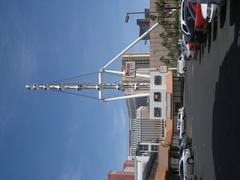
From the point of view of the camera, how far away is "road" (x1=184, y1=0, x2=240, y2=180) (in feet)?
49.6

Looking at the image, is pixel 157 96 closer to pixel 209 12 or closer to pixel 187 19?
pixel 187 19

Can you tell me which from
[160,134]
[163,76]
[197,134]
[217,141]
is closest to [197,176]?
[197,134]

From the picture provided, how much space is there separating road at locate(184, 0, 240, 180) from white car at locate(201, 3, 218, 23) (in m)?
0.34

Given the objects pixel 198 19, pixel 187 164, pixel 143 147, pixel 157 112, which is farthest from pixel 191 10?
pixel 143 147

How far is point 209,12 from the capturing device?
21.0m

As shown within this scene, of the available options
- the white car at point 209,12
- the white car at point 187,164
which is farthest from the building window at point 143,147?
the white car at point 209,12

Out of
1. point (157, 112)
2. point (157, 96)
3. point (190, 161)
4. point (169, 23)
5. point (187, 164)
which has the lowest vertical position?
point (187, 164)

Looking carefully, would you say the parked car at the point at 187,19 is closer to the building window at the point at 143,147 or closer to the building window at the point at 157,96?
the building window at the point at 157,96

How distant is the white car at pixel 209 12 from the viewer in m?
20.3

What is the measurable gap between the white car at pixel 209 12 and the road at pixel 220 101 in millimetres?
343

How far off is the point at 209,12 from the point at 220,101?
495 centimetres

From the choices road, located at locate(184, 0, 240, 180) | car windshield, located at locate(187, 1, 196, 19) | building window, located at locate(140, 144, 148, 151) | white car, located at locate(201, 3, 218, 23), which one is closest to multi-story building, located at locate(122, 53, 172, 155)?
building window, located at locate(140, 144, 148, 151)

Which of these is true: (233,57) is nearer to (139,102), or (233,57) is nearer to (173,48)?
(173,48)

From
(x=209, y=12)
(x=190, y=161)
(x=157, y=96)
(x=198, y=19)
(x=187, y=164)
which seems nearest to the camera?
(x=209, y=12)
